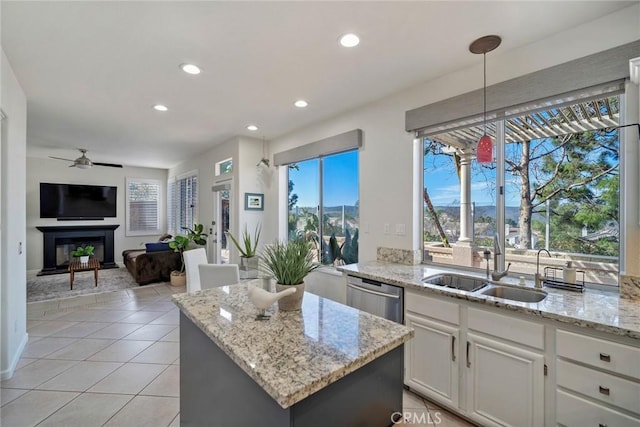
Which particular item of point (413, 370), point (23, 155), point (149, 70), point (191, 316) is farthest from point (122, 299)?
point (413, 370)

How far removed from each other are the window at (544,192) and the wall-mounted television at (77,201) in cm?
803

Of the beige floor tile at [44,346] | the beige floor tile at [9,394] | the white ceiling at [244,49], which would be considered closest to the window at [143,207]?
the white ceiling at [244,49]

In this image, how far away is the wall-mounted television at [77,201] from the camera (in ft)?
21.5

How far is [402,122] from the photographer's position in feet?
9.41

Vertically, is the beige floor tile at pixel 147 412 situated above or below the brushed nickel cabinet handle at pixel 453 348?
below

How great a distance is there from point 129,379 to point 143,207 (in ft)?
21.9

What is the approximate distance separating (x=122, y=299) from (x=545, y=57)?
5957mm

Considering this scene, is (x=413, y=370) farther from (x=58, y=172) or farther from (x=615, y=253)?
(x=58, y=172)

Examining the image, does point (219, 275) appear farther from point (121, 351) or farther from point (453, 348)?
point (453, 348)

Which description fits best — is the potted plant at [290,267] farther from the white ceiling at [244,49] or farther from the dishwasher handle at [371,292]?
the white ceiling at [244,49]

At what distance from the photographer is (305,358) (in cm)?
95

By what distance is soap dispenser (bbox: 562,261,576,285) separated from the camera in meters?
1.90

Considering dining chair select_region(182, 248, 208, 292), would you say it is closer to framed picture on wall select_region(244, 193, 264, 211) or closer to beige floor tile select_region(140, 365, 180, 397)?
beige floor tile select_region(140, 365, 180, 397)

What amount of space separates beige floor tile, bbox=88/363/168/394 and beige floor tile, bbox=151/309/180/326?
3.17 feet
